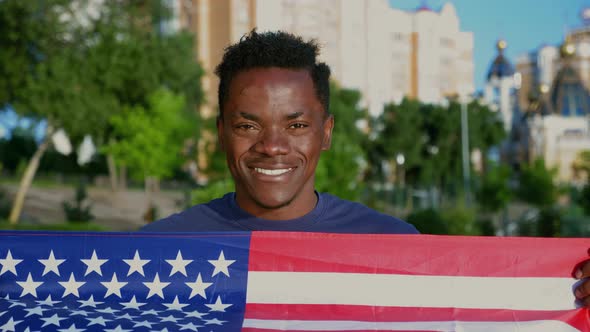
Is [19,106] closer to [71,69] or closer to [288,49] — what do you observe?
[71,69]

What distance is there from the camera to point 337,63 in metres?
78.6

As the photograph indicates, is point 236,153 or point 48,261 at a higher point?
point 236,153

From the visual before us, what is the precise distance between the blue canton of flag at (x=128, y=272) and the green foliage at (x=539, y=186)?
152ft

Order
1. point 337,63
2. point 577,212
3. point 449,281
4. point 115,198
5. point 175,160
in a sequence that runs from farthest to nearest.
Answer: point 337,63 → point 115,198 → point 175,160 → point 577,212 → point 449,281

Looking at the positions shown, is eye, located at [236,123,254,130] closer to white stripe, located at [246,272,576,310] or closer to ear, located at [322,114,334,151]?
ear, located at [322,114,334,151]

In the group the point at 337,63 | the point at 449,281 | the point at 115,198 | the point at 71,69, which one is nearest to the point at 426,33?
the point at 337,63

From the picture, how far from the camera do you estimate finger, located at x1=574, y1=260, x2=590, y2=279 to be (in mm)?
2959

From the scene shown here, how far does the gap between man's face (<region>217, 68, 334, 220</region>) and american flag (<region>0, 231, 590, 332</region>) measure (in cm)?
27

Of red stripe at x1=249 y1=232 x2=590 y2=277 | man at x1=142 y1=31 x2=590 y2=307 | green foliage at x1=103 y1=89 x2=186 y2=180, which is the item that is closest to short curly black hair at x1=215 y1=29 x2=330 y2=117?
man at x1=142 y1=31 x2=590 y2=307

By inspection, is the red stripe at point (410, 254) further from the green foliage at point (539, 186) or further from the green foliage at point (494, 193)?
the green foliage at point (539, 186)

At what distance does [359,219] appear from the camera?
328 centimetres

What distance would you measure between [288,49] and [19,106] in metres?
28.3

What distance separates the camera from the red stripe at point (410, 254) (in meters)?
3.15

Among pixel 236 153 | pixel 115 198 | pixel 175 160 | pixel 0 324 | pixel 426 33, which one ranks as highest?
pixel 426 33
